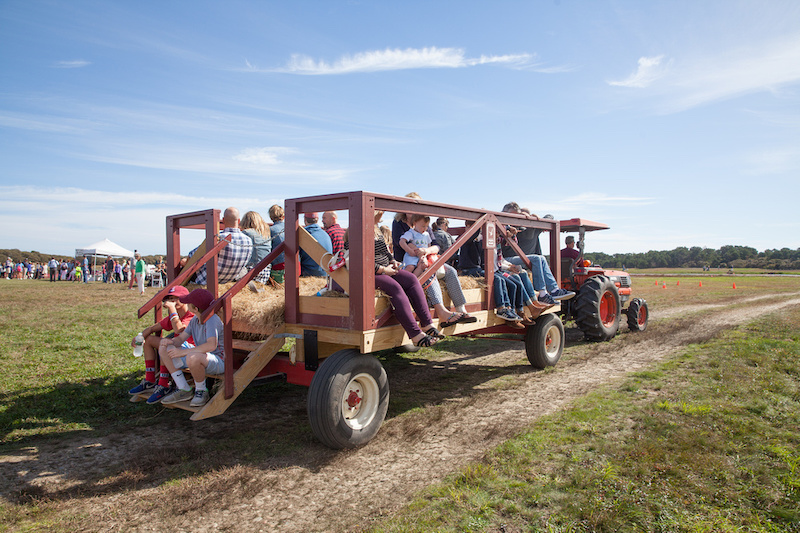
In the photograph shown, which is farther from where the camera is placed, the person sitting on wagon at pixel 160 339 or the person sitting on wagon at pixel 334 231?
the person sitting on wagon at pixel 334 231

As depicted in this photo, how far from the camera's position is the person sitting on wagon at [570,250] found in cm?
1042

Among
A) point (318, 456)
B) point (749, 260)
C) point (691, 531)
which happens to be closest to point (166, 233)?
point (318, 456)

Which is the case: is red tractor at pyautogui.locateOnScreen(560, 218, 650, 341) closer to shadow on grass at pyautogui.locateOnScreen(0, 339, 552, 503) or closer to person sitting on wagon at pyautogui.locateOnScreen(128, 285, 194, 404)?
shadow on grass at pyautogui.locateOnScreen(0, 339, 552, 503)

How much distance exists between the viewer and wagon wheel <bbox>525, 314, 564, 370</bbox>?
711cm

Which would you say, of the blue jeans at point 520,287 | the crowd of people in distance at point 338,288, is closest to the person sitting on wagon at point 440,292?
the crowd of people in distance at point 338,288

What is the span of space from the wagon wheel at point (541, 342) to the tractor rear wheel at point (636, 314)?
391 cm

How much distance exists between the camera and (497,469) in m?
3.76

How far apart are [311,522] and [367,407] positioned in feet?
4.79

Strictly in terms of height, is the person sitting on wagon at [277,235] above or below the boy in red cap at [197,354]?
above

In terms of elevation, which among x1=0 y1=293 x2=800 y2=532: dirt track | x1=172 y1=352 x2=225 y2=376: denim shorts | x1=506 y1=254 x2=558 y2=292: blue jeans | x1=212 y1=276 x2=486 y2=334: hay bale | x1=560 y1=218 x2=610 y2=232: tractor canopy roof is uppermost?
x1=560 y1=218 x2=610 y2=232: tractor canopy roof

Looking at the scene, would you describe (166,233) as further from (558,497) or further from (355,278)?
(558,497)

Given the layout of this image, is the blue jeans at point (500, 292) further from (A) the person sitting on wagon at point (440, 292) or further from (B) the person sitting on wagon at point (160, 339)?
(B) the person sitting on wagon at point (160, 339)

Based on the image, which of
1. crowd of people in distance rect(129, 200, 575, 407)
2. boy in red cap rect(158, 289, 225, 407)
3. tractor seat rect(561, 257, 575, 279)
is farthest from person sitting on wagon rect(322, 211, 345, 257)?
tractor seat rect(561, 257, 575, 279)

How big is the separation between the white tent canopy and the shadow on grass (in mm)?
27065
